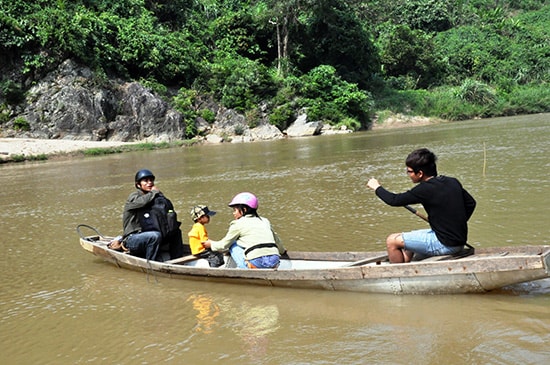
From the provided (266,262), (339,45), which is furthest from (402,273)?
(339,45)

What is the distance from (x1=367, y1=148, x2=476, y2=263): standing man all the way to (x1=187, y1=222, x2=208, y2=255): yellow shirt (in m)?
2.35

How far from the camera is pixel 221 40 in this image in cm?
4019

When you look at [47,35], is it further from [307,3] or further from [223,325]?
[223,325]

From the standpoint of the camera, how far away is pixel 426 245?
180 inches

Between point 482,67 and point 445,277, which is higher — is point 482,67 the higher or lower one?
the higher one

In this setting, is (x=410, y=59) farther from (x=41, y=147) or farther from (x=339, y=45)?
(x=41, y=147)

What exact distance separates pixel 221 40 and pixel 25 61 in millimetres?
15796

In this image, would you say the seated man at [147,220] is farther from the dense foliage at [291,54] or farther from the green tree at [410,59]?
the green tree at [410,59]

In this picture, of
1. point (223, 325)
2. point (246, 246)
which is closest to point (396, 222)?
point (246, 246)

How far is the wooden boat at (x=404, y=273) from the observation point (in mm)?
4105

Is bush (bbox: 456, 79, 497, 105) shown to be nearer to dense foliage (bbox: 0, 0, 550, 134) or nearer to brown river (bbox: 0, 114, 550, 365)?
dense foliage (bbox: 0, 0, 550, 134)

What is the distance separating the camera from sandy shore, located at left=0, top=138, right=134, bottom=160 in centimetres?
2447

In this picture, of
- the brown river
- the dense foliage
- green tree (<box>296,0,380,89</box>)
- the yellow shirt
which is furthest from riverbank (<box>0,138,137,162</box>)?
the yellow shirt

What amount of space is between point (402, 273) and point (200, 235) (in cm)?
257
